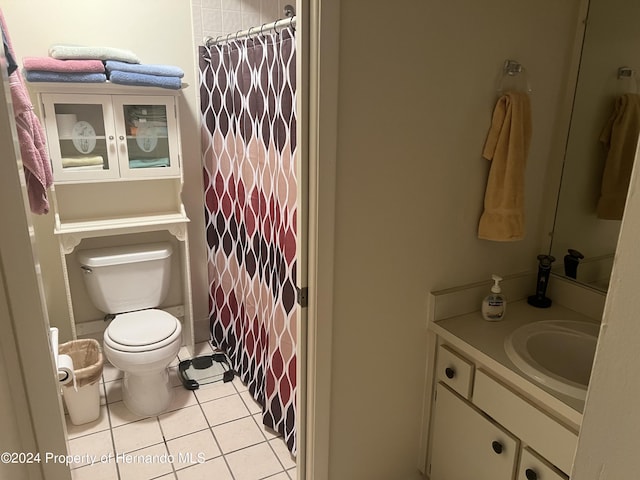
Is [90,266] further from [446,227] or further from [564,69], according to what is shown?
[564,69]

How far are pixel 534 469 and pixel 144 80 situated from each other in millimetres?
2321

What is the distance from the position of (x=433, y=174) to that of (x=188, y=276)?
170 cm

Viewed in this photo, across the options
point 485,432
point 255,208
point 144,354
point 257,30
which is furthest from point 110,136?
point 485,432

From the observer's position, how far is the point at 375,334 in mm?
1704

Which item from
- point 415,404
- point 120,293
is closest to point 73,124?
point 120,293

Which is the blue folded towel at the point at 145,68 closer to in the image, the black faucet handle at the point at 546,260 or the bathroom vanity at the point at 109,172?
the bathroom vanity at the point at 109,172

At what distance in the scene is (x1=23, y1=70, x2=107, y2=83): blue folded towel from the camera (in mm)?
2141

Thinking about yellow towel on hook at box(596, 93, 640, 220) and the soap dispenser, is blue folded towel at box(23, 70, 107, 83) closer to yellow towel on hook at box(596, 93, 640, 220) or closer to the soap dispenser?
the soap dispenser

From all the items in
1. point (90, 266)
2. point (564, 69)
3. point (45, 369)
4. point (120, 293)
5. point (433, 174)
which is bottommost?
point (120, 293)

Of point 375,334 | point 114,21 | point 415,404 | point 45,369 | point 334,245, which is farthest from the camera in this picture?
point 114,21

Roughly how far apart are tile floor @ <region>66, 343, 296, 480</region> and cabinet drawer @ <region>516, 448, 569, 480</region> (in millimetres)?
996

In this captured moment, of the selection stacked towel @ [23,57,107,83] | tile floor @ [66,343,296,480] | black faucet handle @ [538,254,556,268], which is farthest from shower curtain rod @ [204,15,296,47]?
tile floor @ [66,343,296,480]

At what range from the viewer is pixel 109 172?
8.09 feet

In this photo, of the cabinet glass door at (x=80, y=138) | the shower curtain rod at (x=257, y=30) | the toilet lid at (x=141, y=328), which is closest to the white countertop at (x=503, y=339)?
the shower curtain rod at (x=257, y=30)
